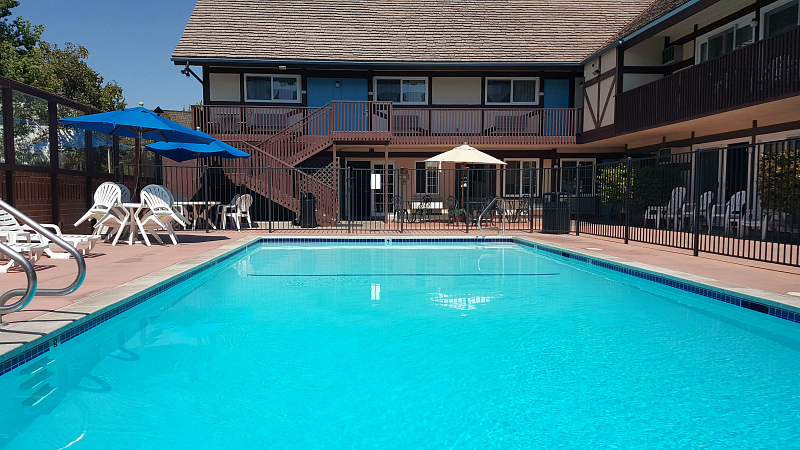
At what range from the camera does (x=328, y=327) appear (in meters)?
4.89

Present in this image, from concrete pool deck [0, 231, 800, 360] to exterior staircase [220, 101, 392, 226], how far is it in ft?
11.0

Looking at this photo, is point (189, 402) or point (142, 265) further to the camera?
point (142, 265)

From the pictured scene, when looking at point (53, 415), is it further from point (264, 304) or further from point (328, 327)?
point (264, 304)

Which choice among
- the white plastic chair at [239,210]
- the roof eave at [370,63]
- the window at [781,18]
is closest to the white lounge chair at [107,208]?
the white plastic chair at [239,210]

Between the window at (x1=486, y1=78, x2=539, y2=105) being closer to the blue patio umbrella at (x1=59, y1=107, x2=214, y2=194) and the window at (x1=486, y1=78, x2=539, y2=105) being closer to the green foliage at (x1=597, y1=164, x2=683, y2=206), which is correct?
the green foliage at (x1=597, y1=164, x2=683, y2=206)

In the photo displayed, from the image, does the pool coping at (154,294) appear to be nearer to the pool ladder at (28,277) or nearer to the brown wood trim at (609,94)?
the pool ladder at (28,277)

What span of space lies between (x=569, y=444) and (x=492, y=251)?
8364 mm

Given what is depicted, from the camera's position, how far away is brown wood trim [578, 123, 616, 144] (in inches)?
615

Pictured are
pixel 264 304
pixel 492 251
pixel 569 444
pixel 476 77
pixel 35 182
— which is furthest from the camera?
pixel 476 77

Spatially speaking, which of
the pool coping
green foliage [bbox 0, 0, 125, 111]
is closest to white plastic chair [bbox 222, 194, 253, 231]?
the pool coping

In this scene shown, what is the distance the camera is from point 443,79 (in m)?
18.7

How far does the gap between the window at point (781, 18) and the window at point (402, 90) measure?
10.4 m

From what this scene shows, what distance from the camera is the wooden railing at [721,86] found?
Answer: 9305 mm

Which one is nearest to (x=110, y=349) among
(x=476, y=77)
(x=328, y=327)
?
(x=328, y=327)
